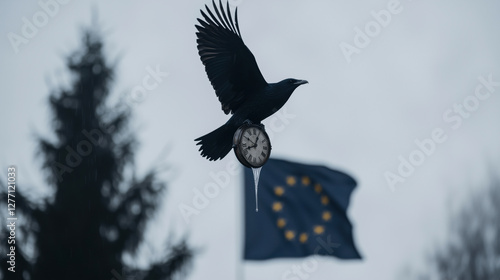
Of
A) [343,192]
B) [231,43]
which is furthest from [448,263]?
[231,43]

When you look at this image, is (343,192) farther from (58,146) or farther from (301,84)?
(301,84)

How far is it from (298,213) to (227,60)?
17.7 feet

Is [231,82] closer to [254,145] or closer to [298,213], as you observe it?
[254,145]

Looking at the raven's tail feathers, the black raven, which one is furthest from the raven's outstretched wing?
the raven's tail feathers

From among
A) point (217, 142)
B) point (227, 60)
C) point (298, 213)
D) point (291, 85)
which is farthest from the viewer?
point (298, 213)

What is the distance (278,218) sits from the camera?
11.5 m

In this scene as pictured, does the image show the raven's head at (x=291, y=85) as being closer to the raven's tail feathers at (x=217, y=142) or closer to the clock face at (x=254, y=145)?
the clock face at (x=254, y=145)

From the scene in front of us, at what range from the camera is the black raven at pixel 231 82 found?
20.8 ft

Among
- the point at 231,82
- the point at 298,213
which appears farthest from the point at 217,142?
the point at 298,213

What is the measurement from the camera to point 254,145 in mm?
6336

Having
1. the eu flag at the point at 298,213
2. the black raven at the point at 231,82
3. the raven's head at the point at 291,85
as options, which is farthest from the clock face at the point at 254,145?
the eu flag at the point at 298,213

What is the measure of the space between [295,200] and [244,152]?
5551mm

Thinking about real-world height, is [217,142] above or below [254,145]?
above

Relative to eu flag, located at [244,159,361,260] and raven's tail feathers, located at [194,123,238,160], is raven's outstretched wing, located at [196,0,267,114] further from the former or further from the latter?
eu flag, located at [244,159,361,260]
